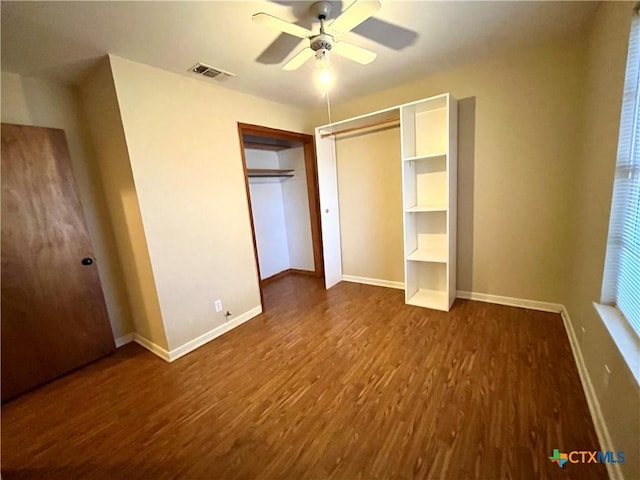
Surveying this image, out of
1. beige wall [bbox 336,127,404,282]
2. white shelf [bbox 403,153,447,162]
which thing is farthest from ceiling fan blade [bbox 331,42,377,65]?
beige wall [bbox 336,127,404,282]

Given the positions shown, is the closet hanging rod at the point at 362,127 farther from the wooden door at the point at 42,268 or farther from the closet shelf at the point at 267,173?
the wooden door at the point at 42,268

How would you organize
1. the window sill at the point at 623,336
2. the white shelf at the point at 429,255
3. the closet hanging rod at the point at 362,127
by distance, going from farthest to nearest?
the closet hanging rod at the point at 362,127 < the white shelf at the point at 429,255 < the window sill at the point at 623,336

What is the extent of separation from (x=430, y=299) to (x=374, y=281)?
0.87m

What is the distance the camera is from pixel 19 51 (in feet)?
5.80

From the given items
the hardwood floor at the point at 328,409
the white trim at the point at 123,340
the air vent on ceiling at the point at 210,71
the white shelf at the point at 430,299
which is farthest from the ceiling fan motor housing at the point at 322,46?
the white trim at the point at 123,340

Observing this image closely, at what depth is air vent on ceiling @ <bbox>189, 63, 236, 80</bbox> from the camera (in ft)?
7.30

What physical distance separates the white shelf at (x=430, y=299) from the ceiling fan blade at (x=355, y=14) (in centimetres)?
254

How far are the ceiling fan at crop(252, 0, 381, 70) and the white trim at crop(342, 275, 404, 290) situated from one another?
264 centimetres

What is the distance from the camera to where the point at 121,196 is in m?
2.29

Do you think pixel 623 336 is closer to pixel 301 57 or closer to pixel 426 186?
pixel 426 186

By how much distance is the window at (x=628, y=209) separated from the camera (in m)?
1.24

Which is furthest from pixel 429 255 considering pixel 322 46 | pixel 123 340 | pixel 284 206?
pixel 123 340

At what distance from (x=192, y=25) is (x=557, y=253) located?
3523 millimetres

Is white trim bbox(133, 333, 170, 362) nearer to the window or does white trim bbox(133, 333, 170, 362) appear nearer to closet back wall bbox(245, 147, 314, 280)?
closet back wall bbox(245, 147, 314, 280)
